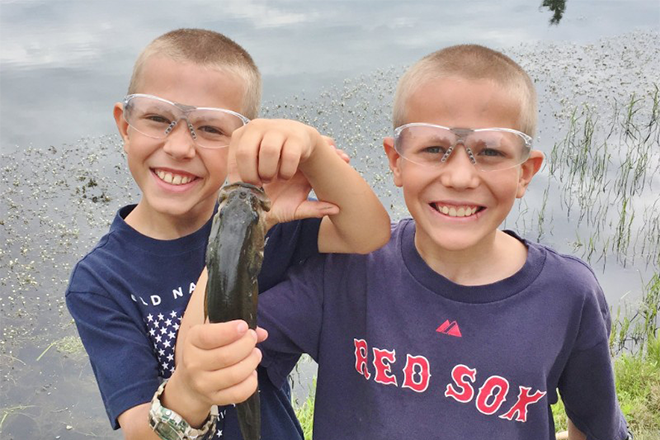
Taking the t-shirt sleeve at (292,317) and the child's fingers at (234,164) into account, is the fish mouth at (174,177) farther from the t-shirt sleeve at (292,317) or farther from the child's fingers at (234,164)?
the child's fingers at (234,164)

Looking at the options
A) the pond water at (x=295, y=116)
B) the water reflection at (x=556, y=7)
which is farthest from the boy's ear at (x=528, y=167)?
→ the water reflection at (x=556, y=7)

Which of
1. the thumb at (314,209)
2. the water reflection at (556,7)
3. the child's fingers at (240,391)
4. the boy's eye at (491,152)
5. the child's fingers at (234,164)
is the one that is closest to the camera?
the child's fingers at (240,391)

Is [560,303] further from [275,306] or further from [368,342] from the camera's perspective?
[275,306]

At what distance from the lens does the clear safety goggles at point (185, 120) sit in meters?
2.42

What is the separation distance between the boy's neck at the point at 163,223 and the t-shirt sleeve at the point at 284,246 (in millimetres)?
340

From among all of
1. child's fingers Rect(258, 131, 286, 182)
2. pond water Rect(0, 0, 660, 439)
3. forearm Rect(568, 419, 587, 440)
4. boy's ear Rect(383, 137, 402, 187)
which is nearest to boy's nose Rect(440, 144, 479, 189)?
boy's ear Rect(383, 137, 402, 187)

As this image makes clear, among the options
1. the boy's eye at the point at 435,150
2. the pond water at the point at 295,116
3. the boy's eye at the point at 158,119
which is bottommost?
the pond water at the point at 295,116

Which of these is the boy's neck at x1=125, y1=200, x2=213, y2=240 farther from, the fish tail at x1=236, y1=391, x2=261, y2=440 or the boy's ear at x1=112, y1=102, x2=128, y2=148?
the fish tail at x1=236, y1=391, x2=261, y2=440

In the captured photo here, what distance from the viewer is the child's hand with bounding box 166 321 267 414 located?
4.96 feet

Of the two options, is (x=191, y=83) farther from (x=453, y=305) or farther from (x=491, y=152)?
(x=453, y=305)

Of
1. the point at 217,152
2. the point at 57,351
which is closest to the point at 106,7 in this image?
the point at 57,351

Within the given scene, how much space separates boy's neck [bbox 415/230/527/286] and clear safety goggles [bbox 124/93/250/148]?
2.72ft

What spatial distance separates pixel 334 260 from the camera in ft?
7.97

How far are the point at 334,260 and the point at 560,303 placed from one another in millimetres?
800
